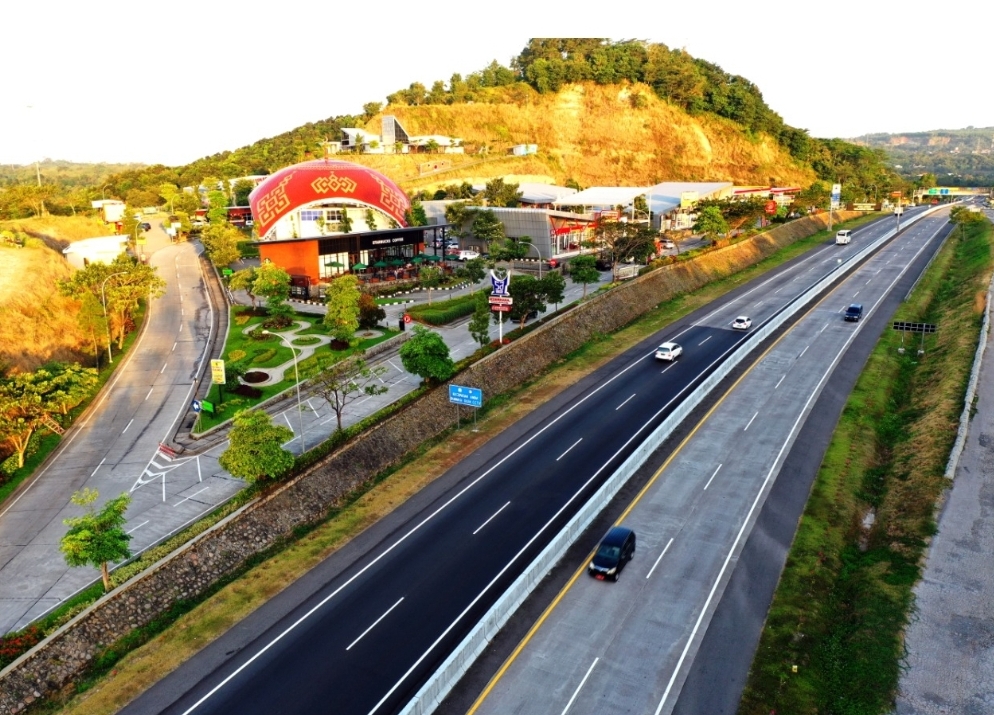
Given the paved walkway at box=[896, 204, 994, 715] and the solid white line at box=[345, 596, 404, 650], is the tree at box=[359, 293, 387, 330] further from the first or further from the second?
the paved walkway at box=[896, 204, 994, 715]

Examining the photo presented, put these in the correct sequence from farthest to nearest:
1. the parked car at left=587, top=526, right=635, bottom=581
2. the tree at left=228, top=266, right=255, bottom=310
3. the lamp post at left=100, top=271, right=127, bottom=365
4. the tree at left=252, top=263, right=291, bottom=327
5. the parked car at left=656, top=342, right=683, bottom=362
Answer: the tree at left=228, top=266, right=255, bottom=310 < the tree at left=252, top=263, right=291, bottom=327 < the lamp post at left=100, top=271, right=127, bottom=365 < the parked car at left=656, top=342, right=683, bottom=362 < the parked car at left=587, top=526, right=635, bottom=581

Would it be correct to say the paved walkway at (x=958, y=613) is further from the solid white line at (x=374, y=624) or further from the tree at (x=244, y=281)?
the tree at (x=244, y=281)

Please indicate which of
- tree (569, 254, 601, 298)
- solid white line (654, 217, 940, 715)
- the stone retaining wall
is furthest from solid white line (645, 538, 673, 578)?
tree (569, 254, 601, 298)

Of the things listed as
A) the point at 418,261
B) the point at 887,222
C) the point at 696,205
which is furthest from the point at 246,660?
the point at 887,222

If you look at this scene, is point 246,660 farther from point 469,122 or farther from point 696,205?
point 469,122

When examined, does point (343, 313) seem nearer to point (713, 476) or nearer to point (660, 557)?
point (713, 476)

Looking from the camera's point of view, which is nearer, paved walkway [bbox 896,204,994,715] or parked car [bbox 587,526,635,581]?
paved walkway [bbox 896,204,994,715]
